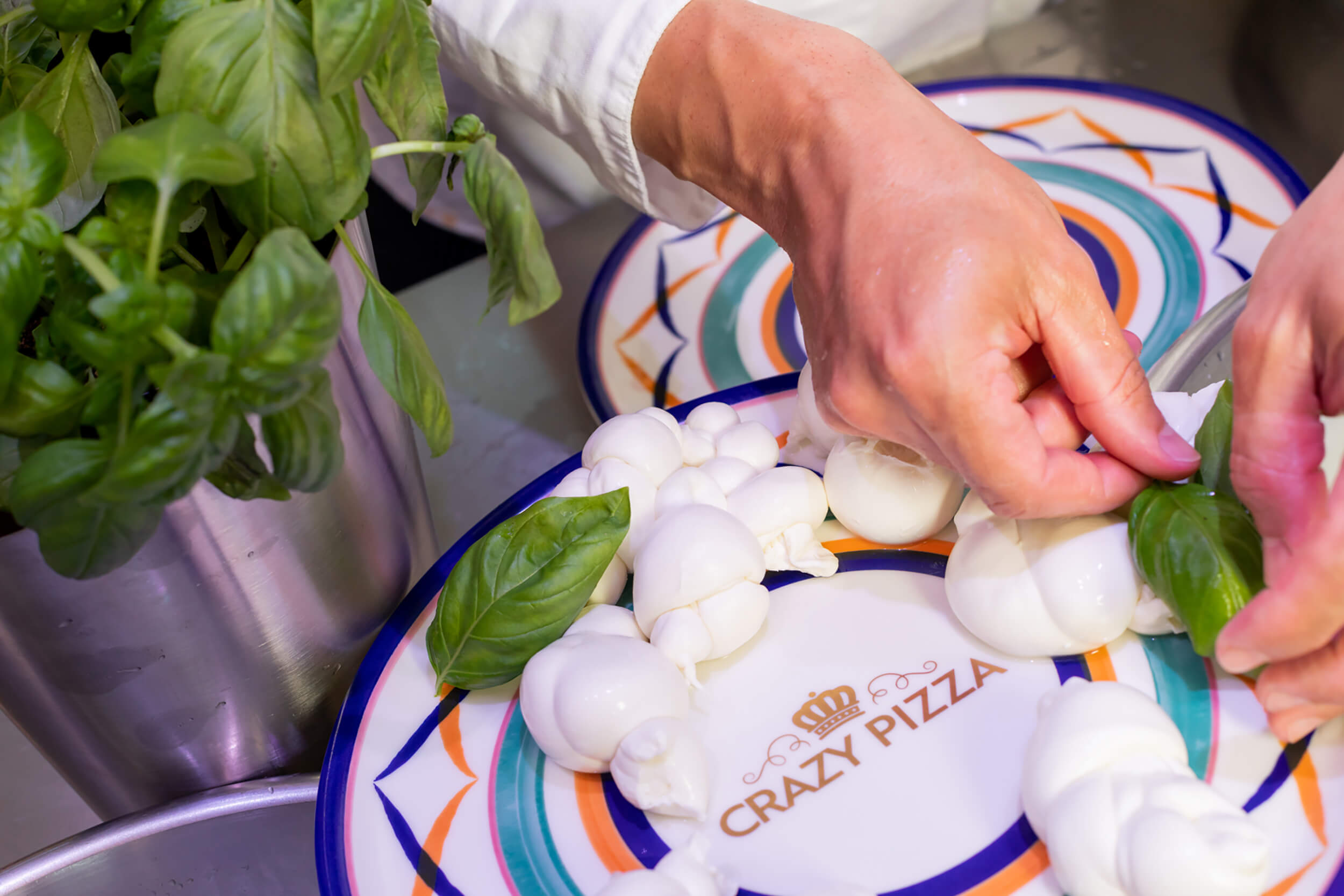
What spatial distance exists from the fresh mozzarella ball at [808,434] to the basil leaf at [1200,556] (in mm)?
191

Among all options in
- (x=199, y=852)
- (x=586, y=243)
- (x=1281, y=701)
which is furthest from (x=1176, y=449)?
(x=586, y=243)

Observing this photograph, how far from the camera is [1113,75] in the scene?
1.17 meters

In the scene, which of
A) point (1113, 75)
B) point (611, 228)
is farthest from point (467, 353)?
point (1113, 75)

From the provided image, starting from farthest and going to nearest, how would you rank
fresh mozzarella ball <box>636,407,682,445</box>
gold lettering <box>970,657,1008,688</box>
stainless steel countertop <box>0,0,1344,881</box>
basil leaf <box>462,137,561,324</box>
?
stainless steel countertop <box>0,0,1344,881</box> < fresh mozzarella ball <box>636,407,682,445</box> < gold lettering <box>970,657,1008,688</box> < basil leaf <box>462,137,561,324</box>

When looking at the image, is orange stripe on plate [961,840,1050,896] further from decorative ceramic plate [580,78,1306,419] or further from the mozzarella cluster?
decorative ceramic plate [580,78,1306,419]

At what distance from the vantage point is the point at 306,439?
0.39 metres

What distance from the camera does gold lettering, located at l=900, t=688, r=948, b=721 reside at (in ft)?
1.75

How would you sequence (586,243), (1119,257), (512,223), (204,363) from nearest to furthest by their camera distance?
(204,363), (512,223), (1119,257), (586,243)

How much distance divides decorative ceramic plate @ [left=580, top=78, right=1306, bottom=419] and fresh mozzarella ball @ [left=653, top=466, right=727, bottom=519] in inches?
9.7

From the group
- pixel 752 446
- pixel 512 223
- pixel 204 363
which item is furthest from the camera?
pixel 752 446

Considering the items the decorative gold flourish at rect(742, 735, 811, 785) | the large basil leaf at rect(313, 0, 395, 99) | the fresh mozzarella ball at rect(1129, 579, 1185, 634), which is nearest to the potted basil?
the large basil leaf at rect(313, 0, 395, 99)

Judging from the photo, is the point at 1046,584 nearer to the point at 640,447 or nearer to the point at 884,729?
the point at 884,729

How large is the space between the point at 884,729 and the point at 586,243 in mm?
704

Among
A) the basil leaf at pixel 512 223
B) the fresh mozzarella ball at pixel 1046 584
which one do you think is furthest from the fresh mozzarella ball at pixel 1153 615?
the basil leaf at pixel 512 223
